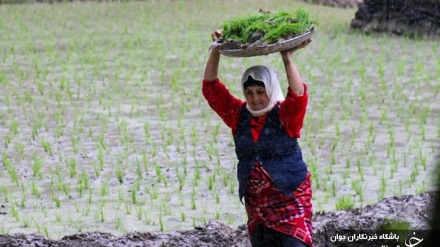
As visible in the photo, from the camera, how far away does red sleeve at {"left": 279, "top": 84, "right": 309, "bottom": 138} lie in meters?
2.45

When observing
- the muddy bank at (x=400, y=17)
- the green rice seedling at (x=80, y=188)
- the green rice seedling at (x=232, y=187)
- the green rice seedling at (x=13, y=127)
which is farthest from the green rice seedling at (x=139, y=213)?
the muddy bank at (x=400, y=17)

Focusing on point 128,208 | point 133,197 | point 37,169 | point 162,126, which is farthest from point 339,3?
point 128,208

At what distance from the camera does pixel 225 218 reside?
4.04 meters

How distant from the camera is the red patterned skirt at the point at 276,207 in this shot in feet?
8.11

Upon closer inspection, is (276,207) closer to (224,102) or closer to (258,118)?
(258,118)

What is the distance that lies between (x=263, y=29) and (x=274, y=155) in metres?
0.38

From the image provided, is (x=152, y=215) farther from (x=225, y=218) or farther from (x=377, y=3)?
(x=377, y=3)

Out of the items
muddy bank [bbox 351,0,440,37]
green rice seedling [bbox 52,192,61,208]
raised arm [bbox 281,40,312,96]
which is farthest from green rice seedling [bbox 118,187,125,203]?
muddy bank [bbox 351,0,440,37]

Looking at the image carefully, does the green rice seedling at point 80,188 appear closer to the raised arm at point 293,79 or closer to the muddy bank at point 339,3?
the raised arm at point 293,79

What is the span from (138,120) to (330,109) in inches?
61.0

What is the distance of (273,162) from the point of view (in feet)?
8.18

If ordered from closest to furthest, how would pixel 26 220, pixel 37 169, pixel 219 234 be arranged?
pixel 219 234 → pixel 26 220 → pixel 37 169

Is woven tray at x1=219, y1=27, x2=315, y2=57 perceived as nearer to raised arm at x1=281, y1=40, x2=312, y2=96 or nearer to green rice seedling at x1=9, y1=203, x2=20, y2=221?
Result: raised arm at x1=281, y1=40, x2=312, y2=96

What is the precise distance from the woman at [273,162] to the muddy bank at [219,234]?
1.84ft
